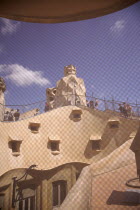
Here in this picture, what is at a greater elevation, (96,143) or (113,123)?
(113,123)

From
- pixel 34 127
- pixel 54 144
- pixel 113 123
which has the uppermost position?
pixel 113 123

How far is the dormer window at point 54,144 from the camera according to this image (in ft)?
31.9

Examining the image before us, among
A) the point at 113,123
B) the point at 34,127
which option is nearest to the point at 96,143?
the point at 113,123

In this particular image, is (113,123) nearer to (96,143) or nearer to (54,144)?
(96,143)

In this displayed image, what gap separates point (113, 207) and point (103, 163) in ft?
10.3

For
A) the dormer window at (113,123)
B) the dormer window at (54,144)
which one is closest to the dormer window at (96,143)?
the dormer window at (113,123)

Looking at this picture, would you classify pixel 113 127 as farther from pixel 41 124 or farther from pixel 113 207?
pixel 113 207

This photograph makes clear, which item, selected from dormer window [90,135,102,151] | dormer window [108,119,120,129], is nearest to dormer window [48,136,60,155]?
dormer window [90,135,102,151]

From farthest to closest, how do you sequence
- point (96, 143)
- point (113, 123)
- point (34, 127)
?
point (113, 123)
point (96, 143)
point (34, 127)

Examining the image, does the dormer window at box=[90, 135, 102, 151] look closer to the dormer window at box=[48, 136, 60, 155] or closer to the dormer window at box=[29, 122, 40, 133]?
the dormer window at box=[48, 136, 60, 155]

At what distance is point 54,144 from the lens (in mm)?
9984

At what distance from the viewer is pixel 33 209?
838 centimetres

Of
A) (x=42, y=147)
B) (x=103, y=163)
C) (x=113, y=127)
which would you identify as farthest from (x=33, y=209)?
(x=113, y=127)

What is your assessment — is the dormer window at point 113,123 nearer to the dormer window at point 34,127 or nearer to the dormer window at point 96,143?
the dormer window at point 96,143
